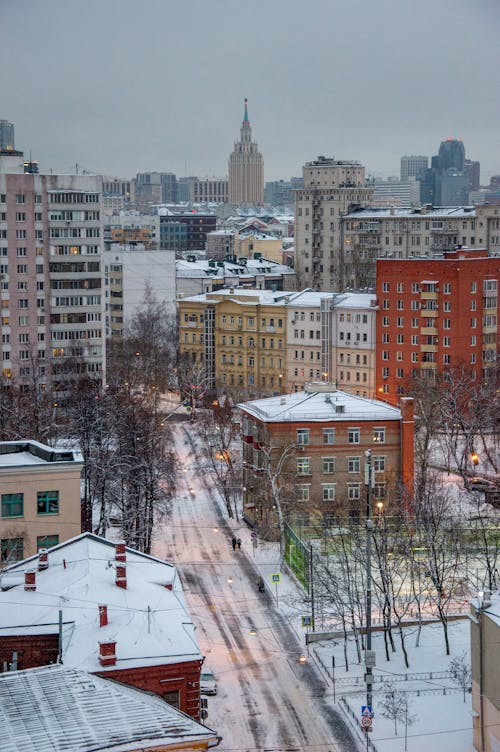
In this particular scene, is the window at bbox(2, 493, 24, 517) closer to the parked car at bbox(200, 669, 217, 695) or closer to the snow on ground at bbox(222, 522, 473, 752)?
the parked car at bbox(200, 669, 217, 695)

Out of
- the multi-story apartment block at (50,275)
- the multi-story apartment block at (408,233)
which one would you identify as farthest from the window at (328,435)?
the multi-story apartment block at (408,233)

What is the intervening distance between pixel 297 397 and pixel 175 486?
8.39 m

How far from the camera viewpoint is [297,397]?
5600 cm

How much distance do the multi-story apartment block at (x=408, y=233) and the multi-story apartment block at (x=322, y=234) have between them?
127cm

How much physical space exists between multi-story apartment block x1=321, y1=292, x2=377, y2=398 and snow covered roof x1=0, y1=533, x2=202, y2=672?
5264 centimetres

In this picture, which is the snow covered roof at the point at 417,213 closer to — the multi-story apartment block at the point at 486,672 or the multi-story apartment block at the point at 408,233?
the multi-story apartment block at the point at 408,233

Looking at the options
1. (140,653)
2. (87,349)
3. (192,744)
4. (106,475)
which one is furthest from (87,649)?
(87,349)

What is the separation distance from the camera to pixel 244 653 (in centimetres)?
3644

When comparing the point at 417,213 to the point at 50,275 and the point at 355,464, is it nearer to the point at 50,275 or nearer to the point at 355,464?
the point at 50,275

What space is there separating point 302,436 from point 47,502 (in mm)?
16048

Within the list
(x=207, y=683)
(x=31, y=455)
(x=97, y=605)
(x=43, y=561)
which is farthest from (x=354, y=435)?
(x=97, y=605)

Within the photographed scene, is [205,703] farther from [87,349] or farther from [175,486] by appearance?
[87,349]

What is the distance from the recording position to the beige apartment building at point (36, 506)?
1497 inches

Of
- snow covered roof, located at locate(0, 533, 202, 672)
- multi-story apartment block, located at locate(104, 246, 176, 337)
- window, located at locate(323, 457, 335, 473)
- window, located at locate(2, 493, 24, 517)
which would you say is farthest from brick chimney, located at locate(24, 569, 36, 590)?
multi-story apartment block, located at locate(104, 246, 176, 337)
